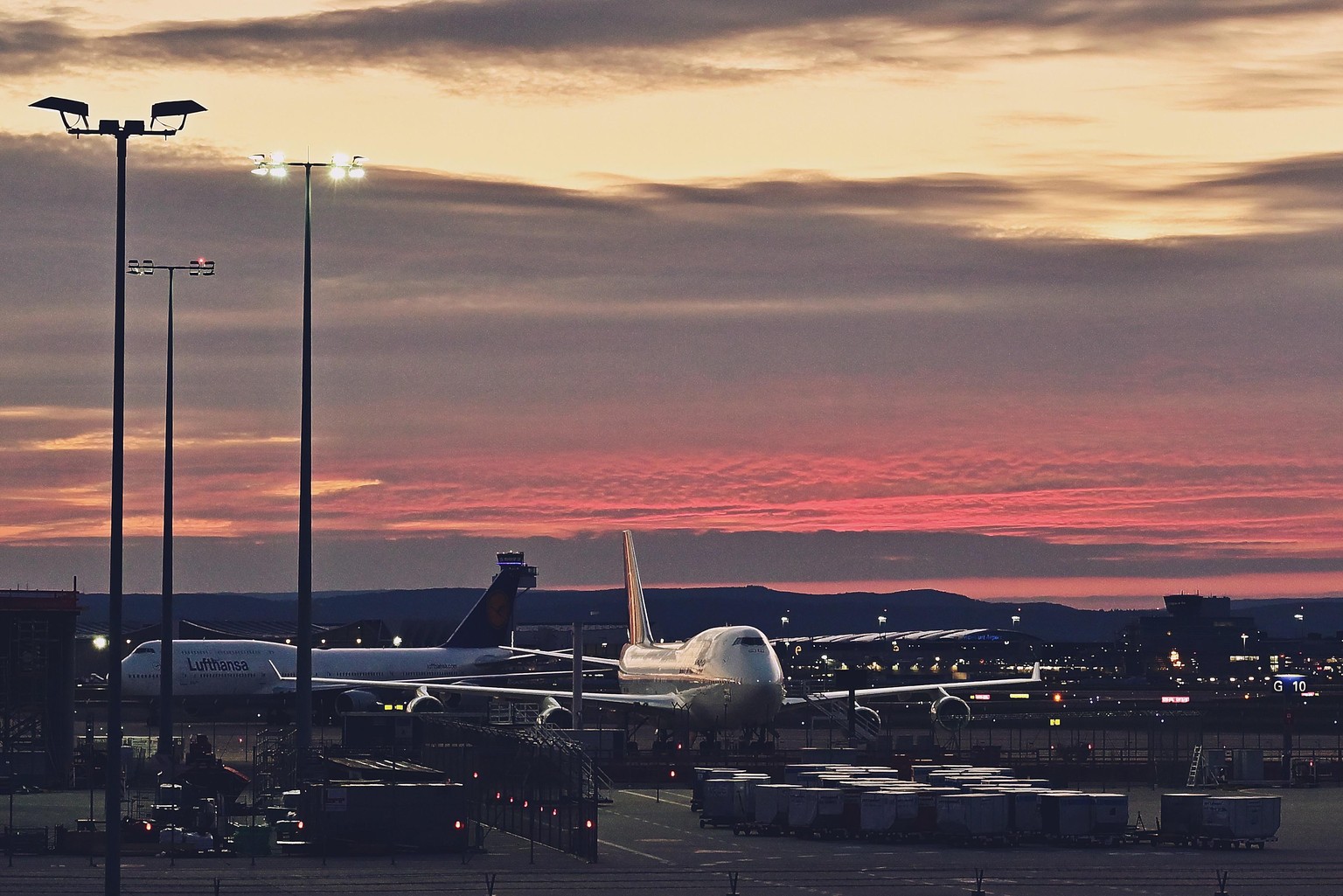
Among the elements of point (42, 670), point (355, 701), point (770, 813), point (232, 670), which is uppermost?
point (42, 670)

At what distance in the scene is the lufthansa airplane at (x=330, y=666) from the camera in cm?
13962

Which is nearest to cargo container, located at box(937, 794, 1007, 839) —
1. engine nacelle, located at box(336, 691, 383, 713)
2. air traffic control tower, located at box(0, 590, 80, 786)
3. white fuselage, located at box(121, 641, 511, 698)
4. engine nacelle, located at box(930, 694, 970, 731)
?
air traffic control tower, located at box(0, 590, 80, 786)

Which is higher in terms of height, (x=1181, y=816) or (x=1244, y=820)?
(x=1244, y=820)

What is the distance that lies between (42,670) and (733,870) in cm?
4946

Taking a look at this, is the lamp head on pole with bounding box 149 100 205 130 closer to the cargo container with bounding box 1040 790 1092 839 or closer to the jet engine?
the cargo container with bounding box 1040 790 1092 839

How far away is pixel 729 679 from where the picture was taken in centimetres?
9031

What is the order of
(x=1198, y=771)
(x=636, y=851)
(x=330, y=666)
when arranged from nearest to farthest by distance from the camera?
1. (x=636, y=851)
2. (x=1198, y=771)
3. (x=330, y=666)

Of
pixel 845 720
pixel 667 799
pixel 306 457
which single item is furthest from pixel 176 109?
pixel 845 720

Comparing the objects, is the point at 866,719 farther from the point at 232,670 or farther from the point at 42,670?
the point at 232,670

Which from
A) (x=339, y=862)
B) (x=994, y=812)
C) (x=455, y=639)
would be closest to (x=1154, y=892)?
(x=994, y=812)

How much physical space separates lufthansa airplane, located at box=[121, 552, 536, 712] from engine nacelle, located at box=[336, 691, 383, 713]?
6cm

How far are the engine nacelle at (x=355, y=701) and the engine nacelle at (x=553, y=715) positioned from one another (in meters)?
24.2

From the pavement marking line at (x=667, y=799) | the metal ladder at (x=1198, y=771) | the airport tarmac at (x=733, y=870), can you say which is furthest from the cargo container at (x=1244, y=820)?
the metal ladder at (x=1198, y=771)

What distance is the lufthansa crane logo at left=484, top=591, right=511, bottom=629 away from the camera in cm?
16188
